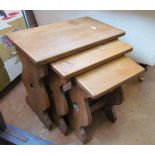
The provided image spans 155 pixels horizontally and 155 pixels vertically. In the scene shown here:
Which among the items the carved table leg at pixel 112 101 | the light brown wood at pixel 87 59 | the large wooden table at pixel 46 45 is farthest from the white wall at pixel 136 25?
the carved table leg at pixel 112 101

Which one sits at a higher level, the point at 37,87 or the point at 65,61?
the point at 65,61

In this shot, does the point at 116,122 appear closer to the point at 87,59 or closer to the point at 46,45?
the point at 87,59

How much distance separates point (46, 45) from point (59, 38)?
107 mm

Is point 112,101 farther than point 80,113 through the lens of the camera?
Yes

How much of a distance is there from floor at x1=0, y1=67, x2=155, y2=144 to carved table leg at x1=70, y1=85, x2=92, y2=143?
0.22 feet

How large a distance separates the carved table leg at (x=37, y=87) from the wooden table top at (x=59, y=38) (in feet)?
0.26

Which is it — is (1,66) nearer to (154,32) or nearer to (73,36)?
(73,36)

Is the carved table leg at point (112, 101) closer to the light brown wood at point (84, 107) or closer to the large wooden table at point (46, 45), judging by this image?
the light brown wood at point (84, 107)

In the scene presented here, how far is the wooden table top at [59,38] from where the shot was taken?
952 mm

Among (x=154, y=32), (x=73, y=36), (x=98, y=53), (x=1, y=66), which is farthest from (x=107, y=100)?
(x=1, y=66)

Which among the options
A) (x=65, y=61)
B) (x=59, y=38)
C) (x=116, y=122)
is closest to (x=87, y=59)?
(x=65, y=61)

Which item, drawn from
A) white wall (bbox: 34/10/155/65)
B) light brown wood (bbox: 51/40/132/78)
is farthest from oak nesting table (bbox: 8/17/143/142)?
white wall (bbox: 34/10/155/65)

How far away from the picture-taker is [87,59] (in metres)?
0.98
